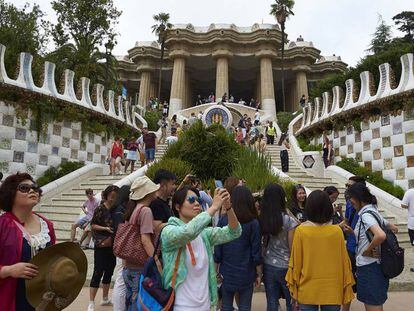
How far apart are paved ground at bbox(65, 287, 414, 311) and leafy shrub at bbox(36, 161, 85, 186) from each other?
7.70 meters

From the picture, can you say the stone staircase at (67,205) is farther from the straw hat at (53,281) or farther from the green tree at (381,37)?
the green tree at (381,37)

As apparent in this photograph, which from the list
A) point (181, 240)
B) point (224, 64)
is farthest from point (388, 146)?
point (224, 64)

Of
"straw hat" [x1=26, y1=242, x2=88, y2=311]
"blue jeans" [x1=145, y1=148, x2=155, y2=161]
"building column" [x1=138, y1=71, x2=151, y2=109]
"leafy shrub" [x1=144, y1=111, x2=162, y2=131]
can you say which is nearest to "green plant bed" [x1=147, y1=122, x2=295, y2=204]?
"blue jeans" [x1=145, y1=148, x2=155, y2=161]

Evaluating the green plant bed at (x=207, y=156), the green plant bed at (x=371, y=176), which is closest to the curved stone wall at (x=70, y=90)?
the green plant bed at (x=207, y=156)

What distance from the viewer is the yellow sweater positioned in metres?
2.98

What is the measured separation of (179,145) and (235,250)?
8.52 metres

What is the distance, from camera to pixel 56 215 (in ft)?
33.8

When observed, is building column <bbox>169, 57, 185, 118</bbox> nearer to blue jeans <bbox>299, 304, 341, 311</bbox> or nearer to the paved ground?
the paved ground

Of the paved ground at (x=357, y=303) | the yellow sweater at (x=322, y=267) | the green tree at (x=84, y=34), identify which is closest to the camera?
the yellow sweater at (x=322, y=267)

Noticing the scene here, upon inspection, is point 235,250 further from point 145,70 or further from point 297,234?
point 145,70

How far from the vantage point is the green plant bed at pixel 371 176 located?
11562 millimetres

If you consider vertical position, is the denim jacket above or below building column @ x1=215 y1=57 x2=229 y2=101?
below

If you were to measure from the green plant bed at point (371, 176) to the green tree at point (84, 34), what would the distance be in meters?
16.2

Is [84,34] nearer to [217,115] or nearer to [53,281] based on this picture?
[217,115]
